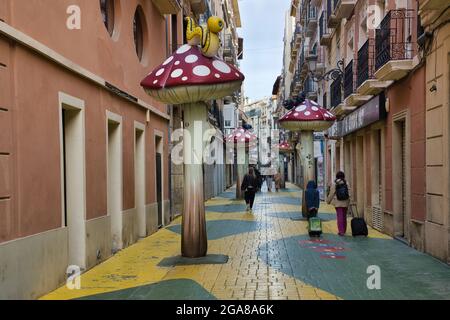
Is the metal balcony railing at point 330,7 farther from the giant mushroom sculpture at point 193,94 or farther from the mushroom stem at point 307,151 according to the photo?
the giant mushroom sculpture at point 193,94

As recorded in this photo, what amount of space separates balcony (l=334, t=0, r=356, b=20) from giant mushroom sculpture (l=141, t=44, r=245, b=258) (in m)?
11.4

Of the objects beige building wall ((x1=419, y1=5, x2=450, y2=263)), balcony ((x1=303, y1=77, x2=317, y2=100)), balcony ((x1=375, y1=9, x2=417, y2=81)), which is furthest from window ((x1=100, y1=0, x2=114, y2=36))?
balcony ((x1=303, y1=77, x2=317, y2=100))

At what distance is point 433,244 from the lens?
421 inches

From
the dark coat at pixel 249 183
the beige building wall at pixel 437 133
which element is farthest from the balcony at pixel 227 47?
the beige building wall at pixel 437 133

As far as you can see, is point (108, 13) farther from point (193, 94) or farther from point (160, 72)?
point (193, 94)

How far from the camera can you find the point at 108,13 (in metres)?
12.7

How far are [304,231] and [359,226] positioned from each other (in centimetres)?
174

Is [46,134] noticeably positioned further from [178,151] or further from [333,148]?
[333,148]

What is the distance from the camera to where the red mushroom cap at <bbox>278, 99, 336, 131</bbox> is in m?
17.6

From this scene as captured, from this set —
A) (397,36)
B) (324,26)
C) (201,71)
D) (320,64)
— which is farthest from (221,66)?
(320,64)

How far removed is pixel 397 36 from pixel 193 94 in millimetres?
5767

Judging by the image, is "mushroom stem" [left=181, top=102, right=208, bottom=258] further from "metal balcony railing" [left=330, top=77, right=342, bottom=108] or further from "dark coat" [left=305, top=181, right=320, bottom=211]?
"metal balcony railing" [left=330, top=77, right=342, bottom=108]

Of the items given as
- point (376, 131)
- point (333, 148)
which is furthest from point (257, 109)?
point (376, 131)

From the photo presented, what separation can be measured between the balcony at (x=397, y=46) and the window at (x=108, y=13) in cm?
612
